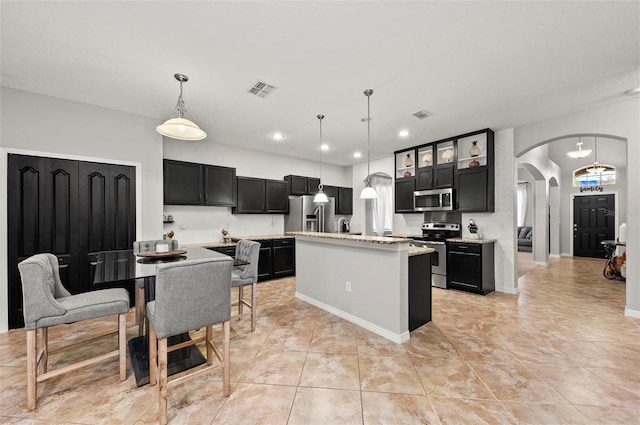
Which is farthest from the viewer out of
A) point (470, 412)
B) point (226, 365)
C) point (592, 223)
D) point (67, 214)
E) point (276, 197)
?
point (592, 223)

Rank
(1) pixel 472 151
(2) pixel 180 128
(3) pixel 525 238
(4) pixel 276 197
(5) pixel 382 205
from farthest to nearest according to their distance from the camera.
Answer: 1. (3) pixel 525 238
2. (5) pixel 382 205
3. (4) pixel 276 197
4. (1) pixel 472 151
5. (2) pixel 180 128

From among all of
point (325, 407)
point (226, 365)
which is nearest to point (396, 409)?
point (325, 407)

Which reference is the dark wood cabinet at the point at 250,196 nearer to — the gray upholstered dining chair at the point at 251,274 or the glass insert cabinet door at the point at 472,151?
the gray upholstered dining chair at the point at 251,274

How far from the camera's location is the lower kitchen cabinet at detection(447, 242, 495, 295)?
4.23 m

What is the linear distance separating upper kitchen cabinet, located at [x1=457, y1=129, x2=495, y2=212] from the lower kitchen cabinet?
0.69m

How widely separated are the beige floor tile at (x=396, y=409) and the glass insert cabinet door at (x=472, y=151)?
13.2ft

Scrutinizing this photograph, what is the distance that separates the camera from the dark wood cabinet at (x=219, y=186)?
4.79m

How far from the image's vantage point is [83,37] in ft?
7.01

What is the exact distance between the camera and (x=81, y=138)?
333 cm

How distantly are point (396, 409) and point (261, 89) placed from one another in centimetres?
325

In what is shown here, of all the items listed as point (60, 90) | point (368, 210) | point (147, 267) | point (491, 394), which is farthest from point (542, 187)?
point (60, 90)

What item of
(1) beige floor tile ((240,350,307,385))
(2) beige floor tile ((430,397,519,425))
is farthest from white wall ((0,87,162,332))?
(2) beige floor tile ((430,397,519,425))

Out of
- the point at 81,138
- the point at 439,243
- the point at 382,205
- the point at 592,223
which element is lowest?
the point at 439,243

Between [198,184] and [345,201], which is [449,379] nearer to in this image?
[198,184]
